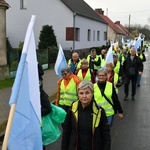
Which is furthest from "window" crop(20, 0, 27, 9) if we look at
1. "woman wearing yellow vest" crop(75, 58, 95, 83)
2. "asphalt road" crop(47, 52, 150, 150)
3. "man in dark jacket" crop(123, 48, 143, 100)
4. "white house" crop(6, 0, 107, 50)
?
"woman wearing yellow vest" crop(75, 58, 95, 83)

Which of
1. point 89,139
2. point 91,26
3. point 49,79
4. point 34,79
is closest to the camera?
point 34,79

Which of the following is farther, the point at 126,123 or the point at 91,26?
the point at 91,26

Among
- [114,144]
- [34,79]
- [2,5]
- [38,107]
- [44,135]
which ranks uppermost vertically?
[2,5]

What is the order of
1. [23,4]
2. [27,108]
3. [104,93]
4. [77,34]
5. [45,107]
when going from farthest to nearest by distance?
[77,34], [23,4], [104,93], [45,107], [27,108]

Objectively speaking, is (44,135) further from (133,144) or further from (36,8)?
(36,8)

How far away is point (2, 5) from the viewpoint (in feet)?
53.6

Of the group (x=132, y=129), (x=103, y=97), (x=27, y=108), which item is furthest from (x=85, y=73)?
(x=27, y=108)

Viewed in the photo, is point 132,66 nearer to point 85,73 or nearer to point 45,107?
point 85,73

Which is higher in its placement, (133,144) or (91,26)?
(91,26)

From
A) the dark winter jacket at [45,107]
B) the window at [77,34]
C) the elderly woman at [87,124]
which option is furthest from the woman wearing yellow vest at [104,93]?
the window at [77,34]

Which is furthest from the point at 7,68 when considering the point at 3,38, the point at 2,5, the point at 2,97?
the point at 2,97

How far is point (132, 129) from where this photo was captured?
25.9 ft

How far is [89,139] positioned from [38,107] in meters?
0.91

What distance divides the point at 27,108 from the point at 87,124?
1025 millimetres
